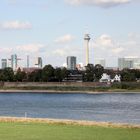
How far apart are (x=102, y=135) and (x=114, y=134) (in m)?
1.01

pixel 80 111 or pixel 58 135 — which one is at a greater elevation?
pixel 58 135

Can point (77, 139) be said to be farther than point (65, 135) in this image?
No

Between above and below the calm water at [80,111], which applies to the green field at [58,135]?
above

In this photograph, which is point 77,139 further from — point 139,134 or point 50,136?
point 139,134

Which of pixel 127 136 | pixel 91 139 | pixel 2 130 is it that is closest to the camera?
pixel 91 139

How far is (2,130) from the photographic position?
30828mm

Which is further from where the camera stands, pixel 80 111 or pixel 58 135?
pixel 80 111

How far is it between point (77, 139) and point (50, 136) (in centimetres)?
183

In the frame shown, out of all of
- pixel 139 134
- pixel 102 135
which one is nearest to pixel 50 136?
pixel 102 135

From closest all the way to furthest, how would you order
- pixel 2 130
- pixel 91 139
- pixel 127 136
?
pixel 91 139 < pixel 127 136 < pixel 2 130

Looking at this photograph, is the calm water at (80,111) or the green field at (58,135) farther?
the calm water at (80,111)

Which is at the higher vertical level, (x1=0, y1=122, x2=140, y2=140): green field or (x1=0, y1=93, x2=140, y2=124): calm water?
(x1=0, y1=122, x2=140, y2=140): green field

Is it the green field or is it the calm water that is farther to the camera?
the calm water

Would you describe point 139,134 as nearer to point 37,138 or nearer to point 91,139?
point 91,139
